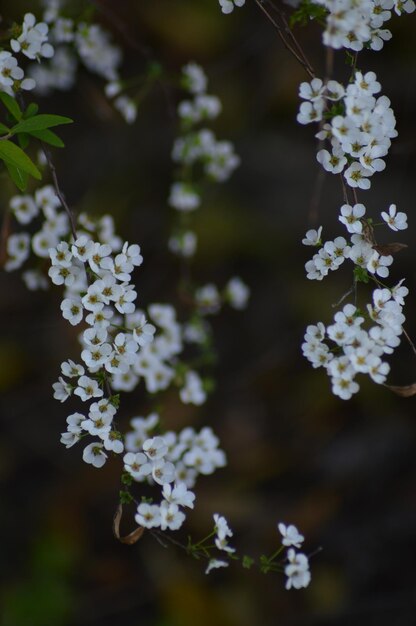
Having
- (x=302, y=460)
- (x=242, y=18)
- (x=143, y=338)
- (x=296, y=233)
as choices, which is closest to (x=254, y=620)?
(x=302, y=460)

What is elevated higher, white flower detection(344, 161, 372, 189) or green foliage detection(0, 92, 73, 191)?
green foliage detection(0, 92, 73, 191)

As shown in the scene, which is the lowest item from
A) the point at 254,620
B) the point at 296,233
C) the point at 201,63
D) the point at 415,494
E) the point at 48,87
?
the point at 254,620

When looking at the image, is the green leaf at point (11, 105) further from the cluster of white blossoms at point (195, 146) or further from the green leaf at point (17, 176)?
the cluster of white blossoms at point (195, 146)

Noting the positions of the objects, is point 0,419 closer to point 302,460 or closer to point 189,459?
point 302,460

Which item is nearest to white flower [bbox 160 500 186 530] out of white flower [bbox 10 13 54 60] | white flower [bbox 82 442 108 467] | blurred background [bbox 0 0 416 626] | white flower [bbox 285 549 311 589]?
white flower [bbox 82 442 108 467]

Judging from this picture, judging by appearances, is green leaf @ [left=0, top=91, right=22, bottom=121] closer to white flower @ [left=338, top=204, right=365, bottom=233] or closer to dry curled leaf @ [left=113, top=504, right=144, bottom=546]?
white flower @ [left=338, top=204, right=365, bottom=233]

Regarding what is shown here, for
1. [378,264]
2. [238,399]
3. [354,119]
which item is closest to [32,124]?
[354,119]

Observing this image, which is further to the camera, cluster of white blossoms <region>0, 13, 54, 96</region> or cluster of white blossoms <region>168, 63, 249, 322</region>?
cluster of white blossoms <region>168, 63, 249, 322</region>
